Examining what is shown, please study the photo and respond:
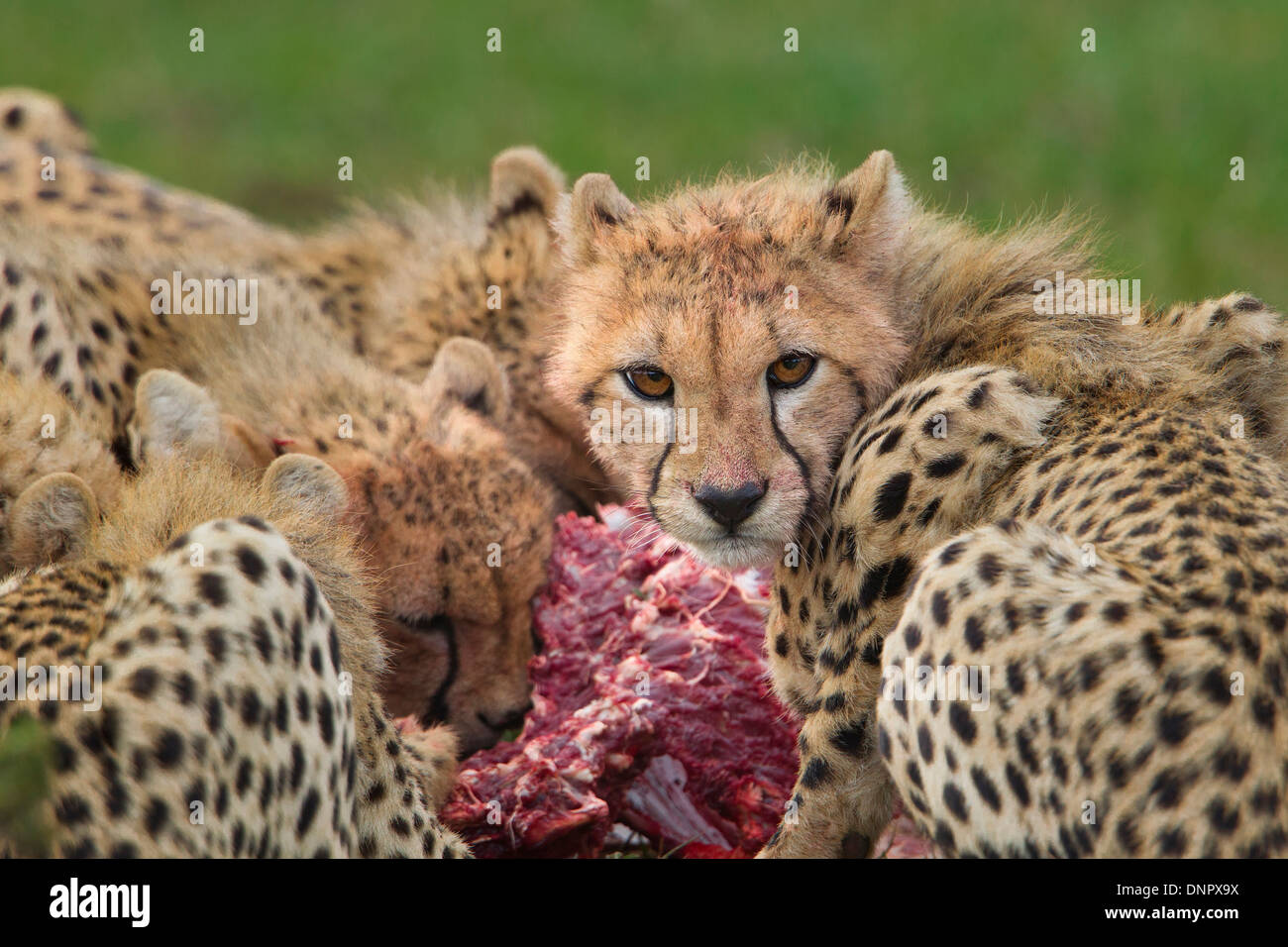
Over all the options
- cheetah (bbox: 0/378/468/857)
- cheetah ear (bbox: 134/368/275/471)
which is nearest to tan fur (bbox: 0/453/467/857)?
cheetah (bbox: 0/378/468/857)

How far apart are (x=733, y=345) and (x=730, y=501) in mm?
357

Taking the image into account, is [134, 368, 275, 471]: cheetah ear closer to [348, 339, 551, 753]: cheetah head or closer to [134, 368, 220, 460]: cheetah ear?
[134, 368, 220, 460]: cheetah ear

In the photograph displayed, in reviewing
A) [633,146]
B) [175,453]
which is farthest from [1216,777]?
[633,146]

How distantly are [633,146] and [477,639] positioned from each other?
5.96 meters

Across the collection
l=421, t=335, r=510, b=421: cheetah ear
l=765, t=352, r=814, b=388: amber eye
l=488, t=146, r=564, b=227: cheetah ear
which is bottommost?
l=765, t=352, r=814, b=388: amber eye

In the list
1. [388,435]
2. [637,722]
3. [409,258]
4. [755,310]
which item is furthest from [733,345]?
[409,258]

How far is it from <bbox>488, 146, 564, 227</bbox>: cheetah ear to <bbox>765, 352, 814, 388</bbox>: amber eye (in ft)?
6.07

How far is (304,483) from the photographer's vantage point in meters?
4.18

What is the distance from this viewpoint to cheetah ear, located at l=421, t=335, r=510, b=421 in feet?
16.5

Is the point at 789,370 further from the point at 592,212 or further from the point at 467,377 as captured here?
the point at 467,377

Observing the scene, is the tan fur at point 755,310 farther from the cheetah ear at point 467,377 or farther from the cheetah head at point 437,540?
the cheetah ear at point 467,377

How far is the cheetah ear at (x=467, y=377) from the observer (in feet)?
16.5

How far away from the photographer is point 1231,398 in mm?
4105

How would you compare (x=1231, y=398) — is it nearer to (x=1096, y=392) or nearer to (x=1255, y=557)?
(x=1096, y=392)
